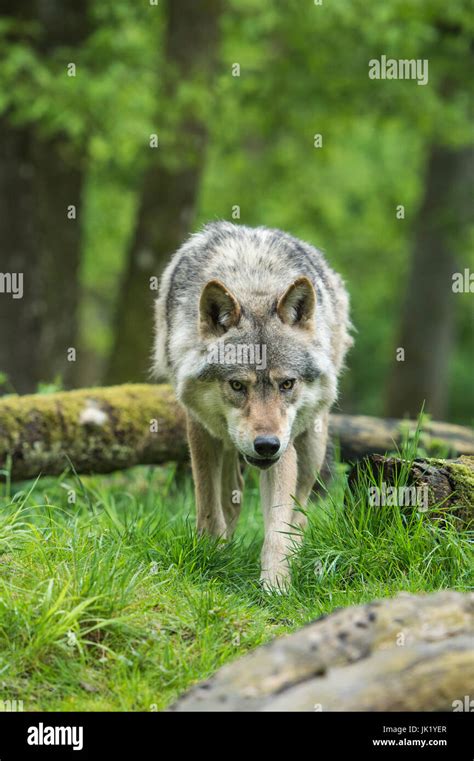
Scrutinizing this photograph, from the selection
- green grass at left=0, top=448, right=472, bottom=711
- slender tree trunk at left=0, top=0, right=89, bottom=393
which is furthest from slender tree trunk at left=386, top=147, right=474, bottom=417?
green grass at left=0, top=448, right=472, bottom=711

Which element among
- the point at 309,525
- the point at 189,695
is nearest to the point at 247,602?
the point at 309,525

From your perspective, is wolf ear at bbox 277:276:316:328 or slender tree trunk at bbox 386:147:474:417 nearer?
wolf ear at bbox 277:276:316:328

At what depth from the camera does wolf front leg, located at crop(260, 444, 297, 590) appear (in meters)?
6.17

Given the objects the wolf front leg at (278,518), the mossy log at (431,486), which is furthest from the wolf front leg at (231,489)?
the mossy log at (431,486)

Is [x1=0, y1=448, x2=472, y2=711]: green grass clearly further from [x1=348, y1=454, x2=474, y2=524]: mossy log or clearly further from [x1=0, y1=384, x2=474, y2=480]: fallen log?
[x1=0, y1=384, x2=474, y2=480]: fallen log

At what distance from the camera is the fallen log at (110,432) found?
7766 mm

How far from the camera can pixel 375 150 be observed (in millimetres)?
25484

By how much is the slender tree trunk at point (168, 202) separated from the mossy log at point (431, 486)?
7.98m

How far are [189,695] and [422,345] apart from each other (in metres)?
16.7

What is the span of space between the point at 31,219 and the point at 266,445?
8267 mm

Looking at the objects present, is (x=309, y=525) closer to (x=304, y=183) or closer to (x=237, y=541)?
(x=237, y=541)

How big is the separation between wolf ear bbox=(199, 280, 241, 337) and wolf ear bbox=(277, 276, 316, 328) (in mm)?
319

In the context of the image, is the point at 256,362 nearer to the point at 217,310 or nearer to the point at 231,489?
the point at 217,310

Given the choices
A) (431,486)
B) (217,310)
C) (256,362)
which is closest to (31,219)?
(217,310)
